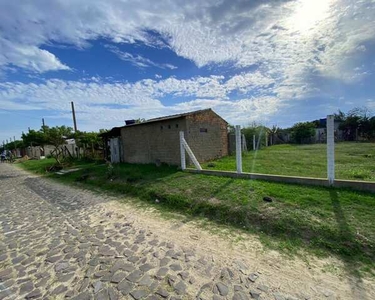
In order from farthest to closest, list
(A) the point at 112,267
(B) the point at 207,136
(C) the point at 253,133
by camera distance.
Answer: (C) the point at 253,133, (B) the point at 207,136, (A) the point at 112,267

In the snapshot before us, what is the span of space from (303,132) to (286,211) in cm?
2502

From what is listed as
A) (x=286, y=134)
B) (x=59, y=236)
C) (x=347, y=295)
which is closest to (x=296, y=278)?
(x=347, y=295)

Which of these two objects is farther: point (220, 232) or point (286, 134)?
point (286, 134)

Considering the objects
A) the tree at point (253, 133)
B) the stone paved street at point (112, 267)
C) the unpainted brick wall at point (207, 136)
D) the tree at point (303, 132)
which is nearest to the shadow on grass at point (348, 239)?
the stone paved street at point (112, 267)

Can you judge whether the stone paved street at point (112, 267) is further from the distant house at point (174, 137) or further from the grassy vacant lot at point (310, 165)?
the distant house at point (174, 137)

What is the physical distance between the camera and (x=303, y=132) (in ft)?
85.0

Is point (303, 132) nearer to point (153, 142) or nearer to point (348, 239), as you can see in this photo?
point (153, 142)

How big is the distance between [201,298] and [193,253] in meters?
0.98

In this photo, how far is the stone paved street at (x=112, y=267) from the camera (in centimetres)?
262

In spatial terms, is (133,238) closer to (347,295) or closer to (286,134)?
(347,295)

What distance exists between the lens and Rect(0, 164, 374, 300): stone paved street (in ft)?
8.58

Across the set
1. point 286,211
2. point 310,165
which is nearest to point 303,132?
Result: point 310,165

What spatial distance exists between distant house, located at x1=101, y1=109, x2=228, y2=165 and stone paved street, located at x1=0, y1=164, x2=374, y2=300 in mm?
6245

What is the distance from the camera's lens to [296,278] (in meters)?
2.77
